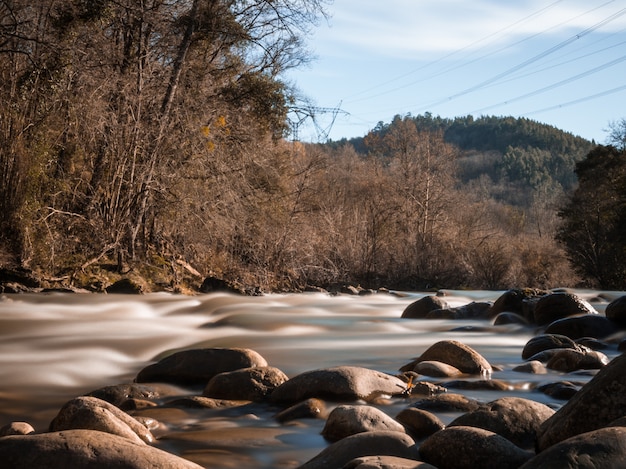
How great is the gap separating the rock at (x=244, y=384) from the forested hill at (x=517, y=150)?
316ft

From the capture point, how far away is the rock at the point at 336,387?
5621 mm

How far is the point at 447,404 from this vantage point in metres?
5.31

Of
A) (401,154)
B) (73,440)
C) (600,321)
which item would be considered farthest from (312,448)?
(401,154)

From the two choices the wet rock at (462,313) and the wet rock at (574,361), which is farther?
the wet rock at (462,313)

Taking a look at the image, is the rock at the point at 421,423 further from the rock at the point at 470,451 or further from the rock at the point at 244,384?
the rock at the point at 244,384

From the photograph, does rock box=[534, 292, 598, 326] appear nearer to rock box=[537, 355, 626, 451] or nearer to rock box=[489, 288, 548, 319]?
rock box=[489, 288, 548, 319]

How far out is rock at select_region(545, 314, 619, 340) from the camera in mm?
9562

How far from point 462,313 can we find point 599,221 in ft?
68.4

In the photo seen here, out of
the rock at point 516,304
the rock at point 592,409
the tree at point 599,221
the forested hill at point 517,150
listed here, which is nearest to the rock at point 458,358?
the rock at point 592,409

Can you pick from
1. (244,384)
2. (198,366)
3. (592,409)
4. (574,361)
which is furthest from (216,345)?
(592,409)

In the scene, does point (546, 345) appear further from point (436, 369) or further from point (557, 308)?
point (557, 308)

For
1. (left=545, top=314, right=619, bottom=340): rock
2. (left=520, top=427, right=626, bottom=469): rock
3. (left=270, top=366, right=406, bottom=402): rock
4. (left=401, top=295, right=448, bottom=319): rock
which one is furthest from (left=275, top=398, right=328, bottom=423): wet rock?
(left=401, top=295, right=448, bottom=319): rock

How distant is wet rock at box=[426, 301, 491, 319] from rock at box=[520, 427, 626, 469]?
353 inches

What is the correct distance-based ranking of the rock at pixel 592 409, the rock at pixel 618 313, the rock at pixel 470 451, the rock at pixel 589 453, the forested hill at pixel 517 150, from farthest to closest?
A: the forested hill at pixel 517 150 < the rock at pixel 618 313 < the rock at pixel 592 409 < the rock at pixel 470 451 < the rock at pixel 589 453
